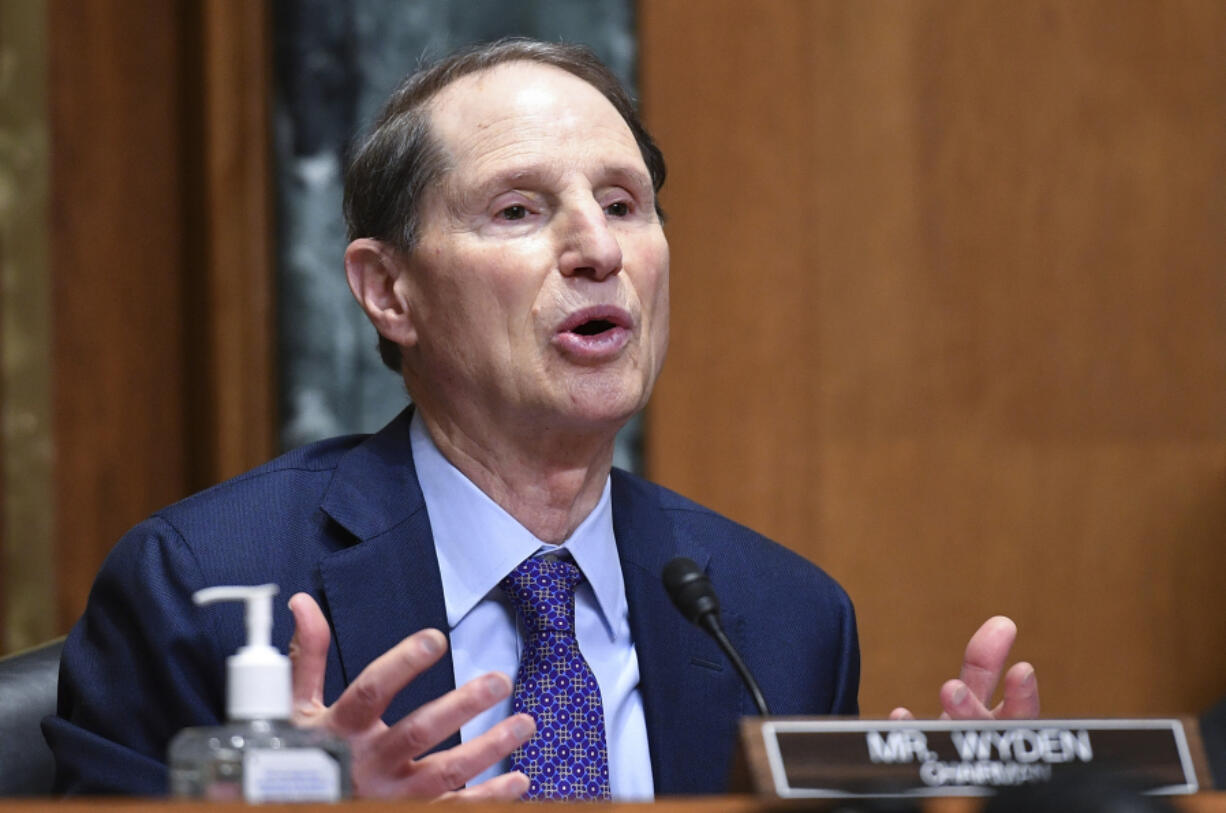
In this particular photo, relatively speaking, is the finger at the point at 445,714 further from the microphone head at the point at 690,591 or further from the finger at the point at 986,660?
the finger at the point at 986,660

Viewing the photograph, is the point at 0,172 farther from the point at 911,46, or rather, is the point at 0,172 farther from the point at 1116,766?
the point at 1116,766

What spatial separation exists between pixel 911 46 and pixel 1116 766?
220cm

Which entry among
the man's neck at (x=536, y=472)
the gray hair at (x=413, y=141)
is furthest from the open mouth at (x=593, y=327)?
the gray hair at (x=413, y=141)

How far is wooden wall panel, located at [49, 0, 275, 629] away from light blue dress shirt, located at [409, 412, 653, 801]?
3.85 feet

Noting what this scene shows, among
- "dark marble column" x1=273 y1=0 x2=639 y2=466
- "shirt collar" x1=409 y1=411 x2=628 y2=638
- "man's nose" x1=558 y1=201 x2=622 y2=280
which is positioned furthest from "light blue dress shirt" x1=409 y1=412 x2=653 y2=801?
"dark marble column" x1=273 y1=0 x2=639 y2=466

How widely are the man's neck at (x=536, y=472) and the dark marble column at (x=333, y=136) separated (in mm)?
1133

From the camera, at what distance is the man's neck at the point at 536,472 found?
1.69 meters

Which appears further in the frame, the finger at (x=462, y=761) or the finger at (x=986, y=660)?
the finger at (x=986, y=660)

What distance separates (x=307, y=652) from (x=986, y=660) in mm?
614

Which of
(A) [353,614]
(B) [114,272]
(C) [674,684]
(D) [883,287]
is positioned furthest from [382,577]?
(D) [883,287]

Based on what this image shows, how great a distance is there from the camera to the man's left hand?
49.5 inches

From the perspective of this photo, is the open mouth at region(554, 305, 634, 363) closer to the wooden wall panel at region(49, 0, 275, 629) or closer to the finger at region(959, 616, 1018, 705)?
the finger at region(959, 616, 1018, 705)

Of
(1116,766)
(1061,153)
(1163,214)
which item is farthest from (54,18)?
(1116,766)

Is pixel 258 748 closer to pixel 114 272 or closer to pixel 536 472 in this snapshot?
pixel 536 472
